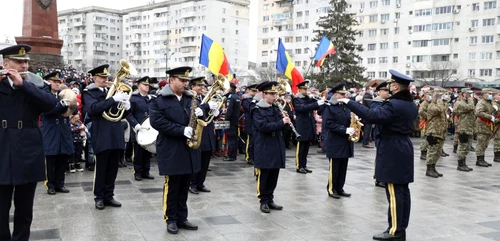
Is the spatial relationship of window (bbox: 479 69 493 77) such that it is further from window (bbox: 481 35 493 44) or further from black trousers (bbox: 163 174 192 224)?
black trousers (bbox: 163 174 192 224)

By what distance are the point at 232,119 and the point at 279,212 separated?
19.6 feet

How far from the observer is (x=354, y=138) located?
881 cm

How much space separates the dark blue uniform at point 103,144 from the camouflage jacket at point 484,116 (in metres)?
10.6

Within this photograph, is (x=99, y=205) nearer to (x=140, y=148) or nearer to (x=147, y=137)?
(x=147, y=137)

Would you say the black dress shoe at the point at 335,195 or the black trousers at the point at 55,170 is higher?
the black trousers at the point at 55,170

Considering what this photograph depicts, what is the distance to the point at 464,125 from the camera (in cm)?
1334

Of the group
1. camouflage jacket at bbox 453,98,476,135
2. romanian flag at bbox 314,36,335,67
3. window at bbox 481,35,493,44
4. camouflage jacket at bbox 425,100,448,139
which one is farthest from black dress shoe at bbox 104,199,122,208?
window at bbox 481,35,493,44

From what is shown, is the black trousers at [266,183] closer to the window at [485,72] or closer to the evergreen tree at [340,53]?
the evergreen tree at [340,53]

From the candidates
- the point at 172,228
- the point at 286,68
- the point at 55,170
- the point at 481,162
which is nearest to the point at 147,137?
the point at 55,170

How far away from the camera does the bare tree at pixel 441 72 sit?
59188 millimetres

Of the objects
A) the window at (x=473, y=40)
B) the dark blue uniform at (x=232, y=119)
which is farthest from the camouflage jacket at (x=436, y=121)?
the window at (x=473, y=40)

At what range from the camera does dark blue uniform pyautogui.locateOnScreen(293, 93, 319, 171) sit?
11555mm

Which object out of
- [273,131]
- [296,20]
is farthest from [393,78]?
[296,20]

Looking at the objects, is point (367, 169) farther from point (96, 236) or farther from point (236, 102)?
point (96, 236)
